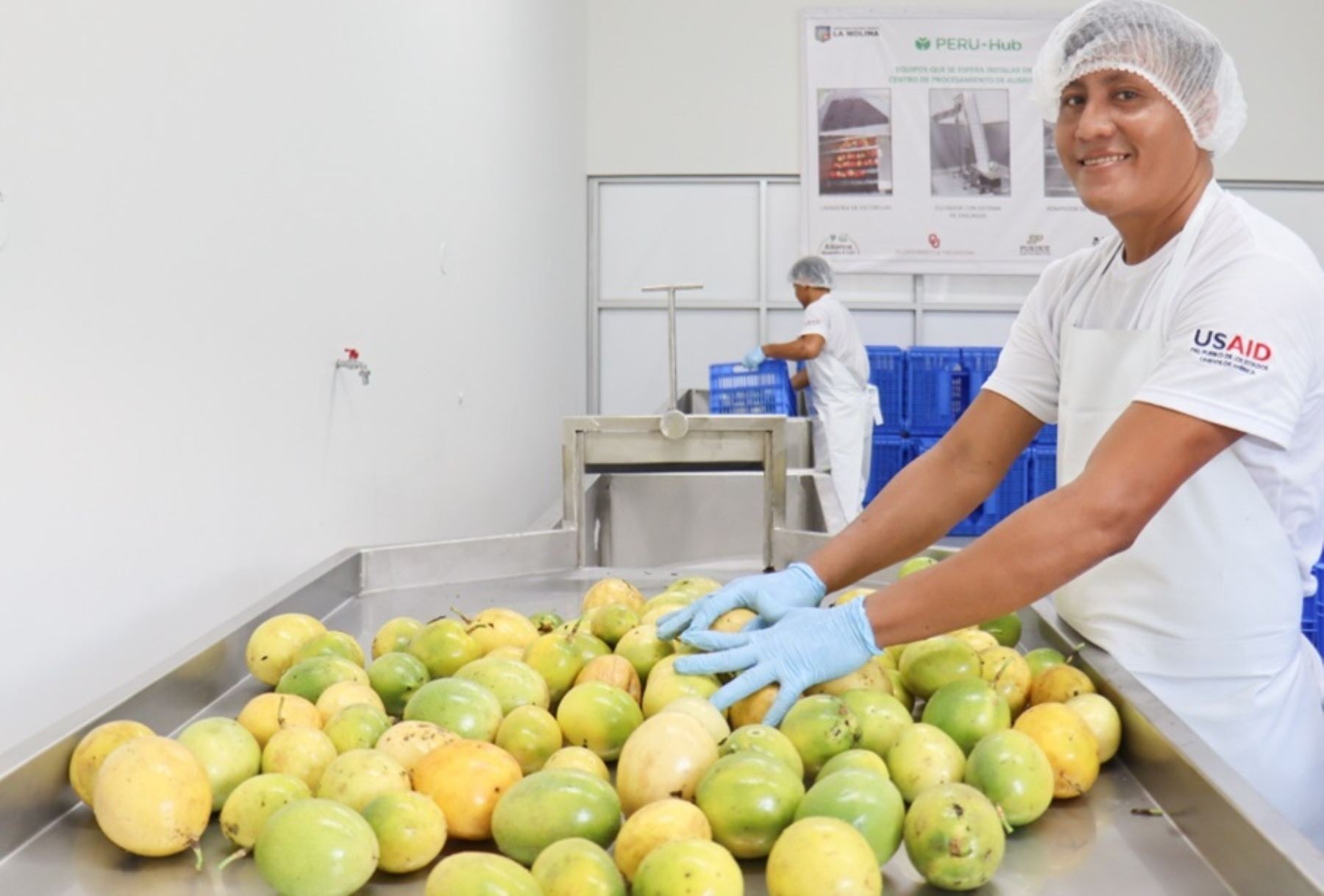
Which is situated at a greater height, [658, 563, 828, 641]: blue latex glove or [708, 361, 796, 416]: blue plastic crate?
[708, 361, 796, 416]: blue plastic crate

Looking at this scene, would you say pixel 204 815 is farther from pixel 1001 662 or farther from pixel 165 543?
pixel 1001 662

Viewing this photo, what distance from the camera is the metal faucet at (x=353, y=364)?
7.59ft

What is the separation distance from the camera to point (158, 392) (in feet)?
5.18

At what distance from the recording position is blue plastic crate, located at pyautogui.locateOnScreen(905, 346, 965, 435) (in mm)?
6398

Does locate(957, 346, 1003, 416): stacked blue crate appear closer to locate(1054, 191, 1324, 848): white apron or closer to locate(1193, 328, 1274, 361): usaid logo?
locate(1054, 191, 1324, 848): white apron

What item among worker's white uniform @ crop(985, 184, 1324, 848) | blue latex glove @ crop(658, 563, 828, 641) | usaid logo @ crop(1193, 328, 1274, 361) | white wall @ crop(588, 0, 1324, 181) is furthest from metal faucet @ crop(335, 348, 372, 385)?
white wall @ crop(588, 0, 1324, 181)

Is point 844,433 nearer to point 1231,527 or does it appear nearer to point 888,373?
point 888,373

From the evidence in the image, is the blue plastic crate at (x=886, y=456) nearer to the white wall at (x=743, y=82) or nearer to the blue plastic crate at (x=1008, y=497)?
the blue plastic crate at (x=1008, y=497)

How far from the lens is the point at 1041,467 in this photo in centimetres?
614

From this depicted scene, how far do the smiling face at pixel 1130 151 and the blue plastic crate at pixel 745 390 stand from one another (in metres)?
3.91

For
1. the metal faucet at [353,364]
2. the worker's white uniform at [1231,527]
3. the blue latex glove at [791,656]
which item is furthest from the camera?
the metal faucet at [353,364]

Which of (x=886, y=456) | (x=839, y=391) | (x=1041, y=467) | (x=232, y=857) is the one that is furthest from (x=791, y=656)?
(x=886, y=456)

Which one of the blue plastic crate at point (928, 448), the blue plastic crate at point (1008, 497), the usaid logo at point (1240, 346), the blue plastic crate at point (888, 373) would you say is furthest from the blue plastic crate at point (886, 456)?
the usaid logo at point (1240, 346)

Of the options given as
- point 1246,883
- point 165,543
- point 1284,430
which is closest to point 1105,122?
point 1284,430
